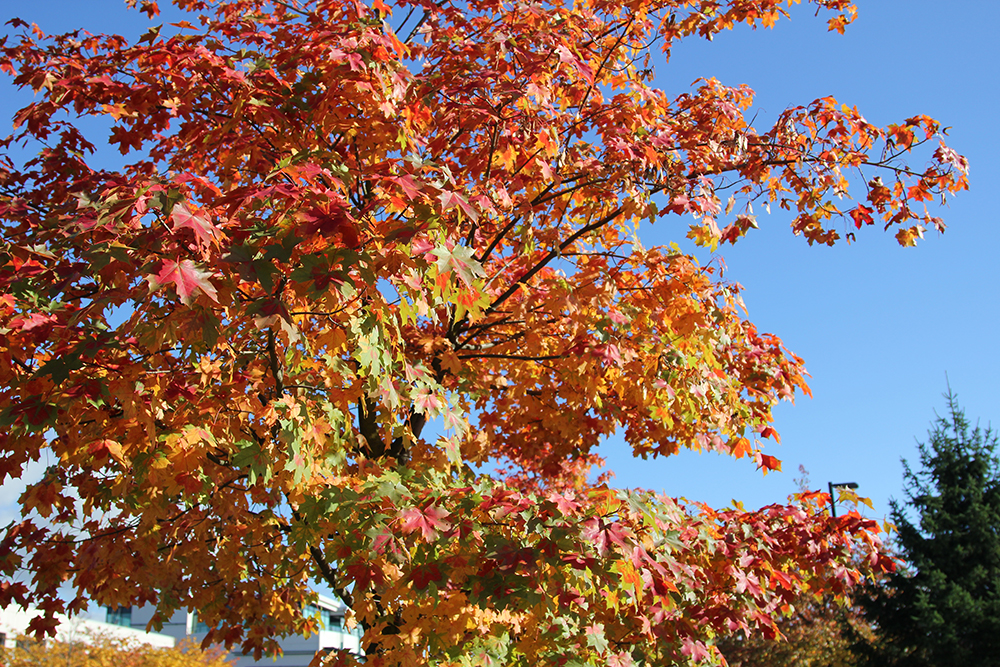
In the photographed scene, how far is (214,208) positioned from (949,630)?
18.9 meters

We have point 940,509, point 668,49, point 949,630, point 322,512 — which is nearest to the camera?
point 322,512

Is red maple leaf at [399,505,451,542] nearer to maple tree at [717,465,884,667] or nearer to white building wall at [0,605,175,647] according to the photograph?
maple tree at [717,465,884,667]

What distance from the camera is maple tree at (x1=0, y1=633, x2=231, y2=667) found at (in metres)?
17.5

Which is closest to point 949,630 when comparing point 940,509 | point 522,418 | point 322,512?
point 940,509

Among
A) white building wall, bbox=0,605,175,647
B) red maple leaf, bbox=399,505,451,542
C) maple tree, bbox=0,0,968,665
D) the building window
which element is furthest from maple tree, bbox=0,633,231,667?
red maple leaf, bbox=399,505,451,542

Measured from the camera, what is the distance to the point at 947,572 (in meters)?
17.5

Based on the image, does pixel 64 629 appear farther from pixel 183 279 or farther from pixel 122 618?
pixel 183 279

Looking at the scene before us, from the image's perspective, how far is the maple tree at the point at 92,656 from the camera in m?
17.5

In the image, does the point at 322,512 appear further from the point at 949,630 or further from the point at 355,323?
the point at 949,630

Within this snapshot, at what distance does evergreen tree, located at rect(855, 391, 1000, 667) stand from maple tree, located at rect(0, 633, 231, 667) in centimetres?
1801

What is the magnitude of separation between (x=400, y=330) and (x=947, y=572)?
1783 cm

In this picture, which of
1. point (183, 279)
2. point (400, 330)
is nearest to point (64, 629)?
point (400, 330)

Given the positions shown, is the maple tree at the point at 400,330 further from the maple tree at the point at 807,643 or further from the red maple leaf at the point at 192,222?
the maple tree at the point at 807,643

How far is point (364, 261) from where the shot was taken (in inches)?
139
